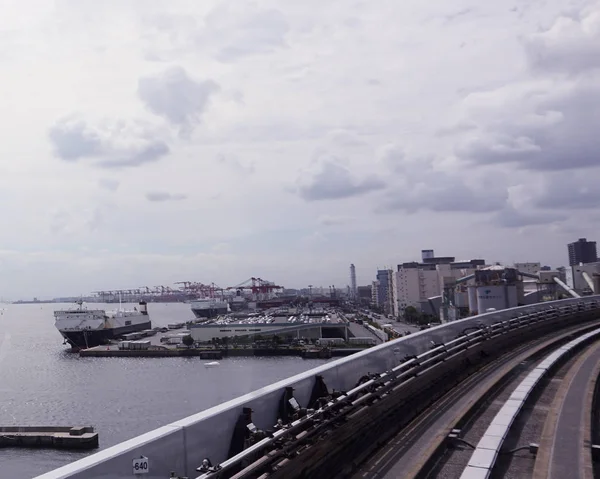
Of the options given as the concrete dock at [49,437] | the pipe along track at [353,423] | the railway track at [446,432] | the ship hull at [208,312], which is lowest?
the concrete dock at [49,437]

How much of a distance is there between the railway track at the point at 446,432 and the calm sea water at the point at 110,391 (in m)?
8.88

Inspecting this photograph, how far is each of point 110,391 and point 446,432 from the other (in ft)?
52.6

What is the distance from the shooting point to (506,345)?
479cm

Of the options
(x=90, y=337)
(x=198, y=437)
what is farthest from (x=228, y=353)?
(x=198, y=437)

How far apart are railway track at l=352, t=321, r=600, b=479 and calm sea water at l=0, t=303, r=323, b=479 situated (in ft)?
29.1

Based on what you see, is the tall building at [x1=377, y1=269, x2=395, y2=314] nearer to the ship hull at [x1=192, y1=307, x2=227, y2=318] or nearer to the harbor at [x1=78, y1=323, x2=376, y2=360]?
the ship hull at [x1=192, y1=307, x2=227, y2=318]

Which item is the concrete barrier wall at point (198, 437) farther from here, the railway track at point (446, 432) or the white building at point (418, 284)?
the white building at point (418, 284)

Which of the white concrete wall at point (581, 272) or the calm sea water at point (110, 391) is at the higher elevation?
the white concrete wall at point (581, 272)

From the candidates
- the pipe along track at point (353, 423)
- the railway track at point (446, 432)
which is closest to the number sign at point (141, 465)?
the pipe along track at point (353, 423)

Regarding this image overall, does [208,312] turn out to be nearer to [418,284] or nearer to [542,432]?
[418,284]

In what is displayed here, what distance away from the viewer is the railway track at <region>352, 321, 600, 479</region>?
1.82 m

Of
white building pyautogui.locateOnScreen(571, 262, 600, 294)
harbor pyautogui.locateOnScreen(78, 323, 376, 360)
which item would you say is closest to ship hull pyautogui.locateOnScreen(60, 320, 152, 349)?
harbor pyautogui.locateOnScreen(78, 323, 376, 360)

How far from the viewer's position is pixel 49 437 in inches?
426

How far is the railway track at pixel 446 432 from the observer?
1.82 meters
